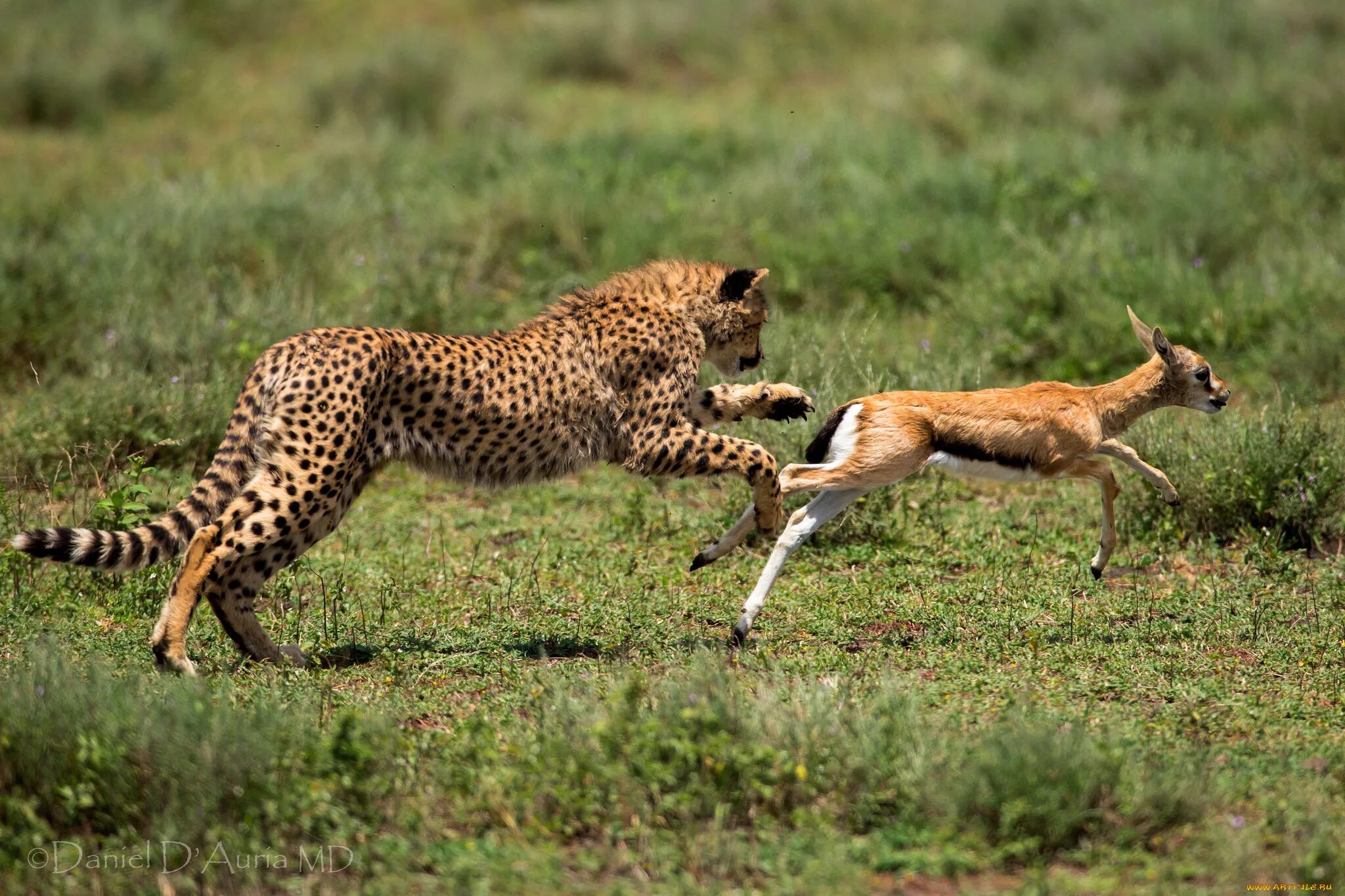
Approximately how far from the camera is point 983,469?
669 centimetres

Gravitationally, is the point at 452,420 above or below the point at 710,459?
above

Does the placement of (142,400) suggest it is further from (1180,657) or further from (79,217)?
(1180,657)

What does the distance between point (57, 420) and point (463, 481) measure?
3510mm

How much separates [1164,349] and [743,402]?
192cm

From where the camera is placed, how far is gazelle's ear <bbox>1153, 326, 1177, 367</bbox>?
6.85 m

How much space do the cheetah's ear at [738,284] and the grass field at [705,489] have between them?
130 cm

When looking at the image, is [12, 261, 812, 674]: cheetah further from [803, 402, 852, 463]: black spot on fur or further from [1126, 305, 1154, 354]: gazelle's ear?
[1126, 305, 1154, 354]: gazelle's ear

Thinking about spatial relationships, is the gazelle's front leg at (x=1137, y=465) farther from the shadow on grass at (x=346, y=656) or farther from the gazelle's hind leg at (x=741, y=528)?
the shadow on grass at (x=346, y=656)

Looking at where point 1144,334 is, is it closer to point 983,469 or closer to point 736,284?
point 983,469

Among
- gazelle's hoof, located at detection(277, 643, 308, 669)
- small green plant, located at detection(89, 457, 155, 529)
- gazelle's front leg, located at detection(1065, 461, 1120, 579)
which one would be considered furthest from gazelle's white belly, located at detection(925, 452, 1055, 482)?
small green plant, located at detection(89, 457, 155, 529)

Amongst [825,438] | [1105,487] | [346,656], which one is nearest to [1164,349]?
[1105,487]

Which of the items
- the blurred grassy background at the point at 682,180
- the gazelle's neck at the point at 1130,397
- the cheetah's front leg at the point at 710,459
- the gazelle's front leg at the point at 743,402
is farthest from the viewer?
the blurred grassy background at the point at 682,180

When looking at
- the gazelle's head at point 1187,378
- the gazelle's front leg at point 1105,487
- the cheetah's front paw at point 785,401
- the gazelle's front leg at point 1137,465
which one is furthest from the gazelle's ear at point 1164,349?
the cheetah's front paw at point 785,401

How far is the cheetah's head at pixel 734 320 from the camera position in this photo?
7.20 meters
